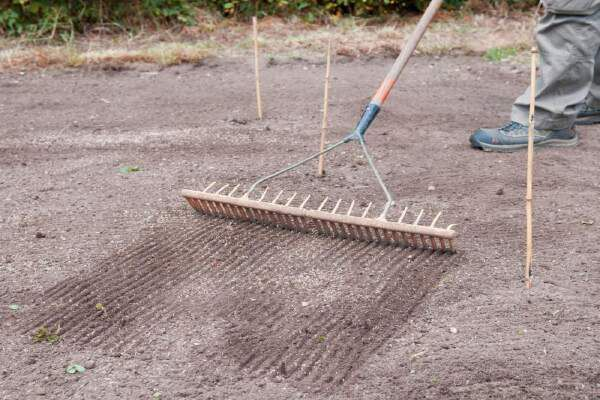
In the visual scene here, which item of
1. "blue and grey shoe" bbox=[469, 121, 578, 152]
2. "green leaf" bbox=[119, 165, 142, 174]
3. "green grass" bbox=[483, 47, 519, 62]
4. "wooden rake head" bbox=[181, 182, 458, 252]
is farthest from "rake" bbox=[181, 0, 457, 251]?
"green grass" bbox=[483, 47, 519, 62]

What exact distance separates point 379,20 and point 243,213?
439 centimetres

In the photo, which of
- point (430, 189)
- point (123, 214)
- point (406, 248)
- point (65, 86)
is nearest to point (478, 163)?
point (430, 189)

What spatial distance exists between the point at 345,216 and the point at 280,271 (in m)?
0.37

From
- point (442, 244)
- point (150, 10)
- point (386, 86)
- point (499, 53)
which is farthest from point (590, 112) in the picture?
point (150, 10)

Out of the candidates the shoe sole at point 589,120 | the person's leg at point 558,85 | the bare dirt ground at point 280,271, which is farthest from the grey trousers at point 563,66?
the shoe sole at point 589,120

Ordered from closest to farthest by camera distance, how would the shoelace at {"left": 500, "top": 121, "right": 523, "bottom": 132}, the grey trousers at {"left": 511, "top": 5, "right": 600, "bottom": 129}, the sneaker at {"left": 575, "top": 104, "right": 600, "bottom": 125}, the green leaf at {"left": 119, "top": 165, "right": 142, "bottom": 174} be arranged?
the grey trousers at {"left": 511, "top": 5, "right": 600, "bottom": 129}
the green leaf at {"left": 119, "top": 165, "right": 142, "bottom": 174}
the shoelace at {"left": 500, "top": 121, "right": 523, "bottom": 132}
the sneaker at {"left": 575, "top": 104, "right": 600, "bottom": 125}

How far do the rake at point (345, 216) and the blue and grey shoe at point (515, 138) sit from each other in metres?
0.92

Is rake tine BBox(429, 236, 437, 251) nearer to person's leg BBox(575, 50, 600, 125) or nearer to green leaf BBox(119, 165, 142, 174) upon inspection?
green leaf BBox(119, 165, 142, 174)

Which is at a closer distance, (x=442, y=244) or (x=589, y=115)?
(x=442, y=244)

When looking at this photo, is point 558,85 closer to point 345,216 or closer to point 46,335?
point 345,216

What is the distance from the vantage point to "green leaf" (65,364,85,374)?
8.29 feet

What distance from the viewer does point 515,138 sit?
168 inches

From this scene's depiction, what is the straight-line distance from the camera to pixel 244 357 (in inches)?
101

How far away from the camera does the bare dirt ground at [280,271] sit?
2.47 m
